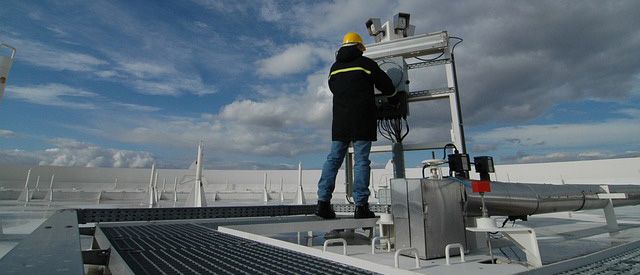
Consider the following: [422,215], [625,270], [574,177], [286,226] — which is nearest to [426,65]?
[422,215]

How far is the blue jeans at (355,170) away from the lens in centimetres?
247

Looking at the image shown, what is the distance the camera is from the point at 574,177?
30.3 feet

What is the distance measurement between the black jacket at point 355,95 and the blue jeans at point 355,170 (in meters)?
0.07

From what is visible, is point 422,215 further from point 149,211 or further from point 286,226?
point 149,211

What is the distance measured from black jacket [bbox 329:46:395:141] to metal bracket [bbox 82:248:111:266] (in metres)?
1.70

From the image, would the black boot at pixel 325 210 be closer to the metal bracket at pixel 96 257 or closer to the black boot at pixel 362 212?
the black boot at pixel 362 212

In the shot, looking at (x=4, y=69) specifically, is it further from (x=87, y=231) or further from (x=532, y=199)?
(x=532, y=199)

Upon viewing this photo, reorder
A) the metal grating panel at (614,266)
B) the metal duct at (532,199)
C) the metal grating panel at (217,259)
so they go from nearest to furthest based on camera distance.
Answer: the metal grating panel at (217,259) → the metal grating panel at (614,266) → the metal duct at (532,199)

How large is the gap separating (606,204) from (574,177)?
726 centimetres

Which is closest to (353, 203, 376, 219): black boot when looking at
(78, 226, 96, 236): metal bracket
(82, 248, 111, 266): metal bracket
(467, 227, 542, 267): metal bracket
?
(467, 227, 542, 267): metal bracket

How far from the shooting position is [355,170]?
2.51 metres

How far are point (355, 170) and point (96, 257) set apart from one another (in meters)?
1.75

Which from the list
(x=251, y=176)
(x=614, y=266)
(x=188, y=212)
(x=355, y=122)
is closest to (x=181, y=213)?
(x=188, y=212)

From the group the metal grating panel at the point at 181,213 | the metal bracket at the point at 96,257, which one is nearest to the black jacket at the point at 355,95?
the metal grating panel at the point at 181,213
